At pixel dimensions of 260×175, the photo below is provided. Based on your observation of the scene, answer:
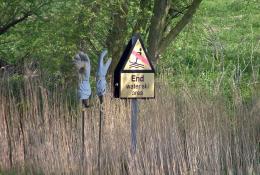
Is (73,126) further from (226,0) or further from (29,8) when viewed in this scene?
(226,0)

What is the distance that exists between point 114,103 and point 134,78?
598 mm

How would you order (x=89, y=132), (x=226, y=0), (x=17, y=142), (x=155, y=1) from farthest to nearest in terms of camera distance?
(x=226, y=0) < (x=155, y=1) < (x=17, y=142) < (x=89, y=132)

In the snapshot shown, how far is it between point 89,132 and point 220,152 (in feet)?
5.04

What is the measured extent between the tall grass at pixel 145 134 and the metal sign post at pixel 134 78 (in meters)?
0.33

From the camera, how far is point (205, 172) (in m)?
7.52

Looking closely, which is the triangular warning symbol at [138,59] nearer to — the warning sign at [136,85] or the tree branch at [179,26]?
the warning sign at [136,85]

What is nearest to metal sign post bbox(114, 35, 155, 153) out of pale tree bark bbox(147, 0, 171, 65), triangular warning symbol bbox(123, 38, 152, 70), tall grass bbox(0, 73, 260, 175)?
triangular warning symbol bbox(123, 38, 152, 70)

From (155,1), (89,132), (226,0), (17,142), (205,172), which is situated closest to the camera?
(205,172)

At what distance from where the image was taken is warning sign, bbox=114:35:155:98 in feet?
24.4

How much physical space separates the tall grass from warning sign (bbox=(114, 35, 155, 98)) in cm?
38

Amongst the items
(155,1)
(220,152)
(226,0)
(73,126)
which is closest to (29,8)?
(155,1)

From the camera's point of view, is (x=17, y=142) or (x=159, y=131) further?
(x=17, y=142)

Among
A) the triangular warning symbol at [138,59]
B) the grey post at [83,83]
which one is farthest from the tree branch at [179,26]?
the triangular warning symbol at [138,59]

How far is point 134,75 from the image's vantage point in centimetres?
748
